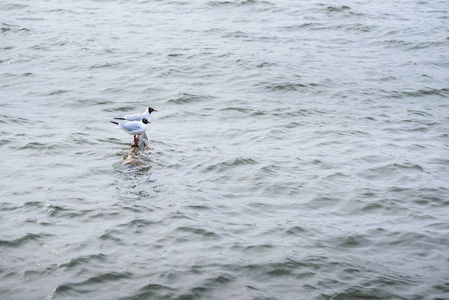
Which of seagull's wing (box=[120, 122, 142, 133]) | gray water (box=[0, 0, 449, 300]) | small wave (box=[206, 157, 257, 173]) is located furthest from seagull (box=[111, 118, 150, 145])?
small wave (box=[206, 157, 257, 173])

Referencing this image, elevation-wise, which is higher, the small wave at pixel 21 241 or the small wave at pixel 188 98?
the small wave at pixel 21 241

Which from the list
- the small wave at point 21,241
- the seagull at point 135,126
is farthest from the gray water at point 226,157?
the seagull at point 135,126

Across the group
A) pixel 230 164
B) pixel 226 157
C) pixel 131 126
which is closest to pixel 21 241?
pixel 131 126

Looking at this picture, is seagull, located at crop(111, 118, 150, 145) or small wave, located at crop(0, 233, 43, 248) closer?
small wave, located at crop(0, 233, 43, 248)

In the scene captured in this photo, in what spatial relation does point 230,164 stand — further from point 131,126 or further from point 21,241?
point 21,241

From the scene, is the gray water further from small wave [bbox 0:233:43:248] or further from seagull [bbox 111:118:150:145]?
seagull [bbox 111:118:150:145]

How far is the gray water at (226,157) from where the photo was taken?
27.0 feet

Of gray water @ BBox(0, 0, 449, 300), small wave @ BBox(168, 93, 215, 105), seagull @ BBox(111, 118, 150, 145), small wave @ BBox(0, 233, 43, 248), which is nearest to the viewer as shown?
gray water @ BBox(0, 0, 449, 300)

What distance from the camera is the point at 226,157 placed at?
12.5 meters

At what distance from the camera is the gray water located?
8242mm

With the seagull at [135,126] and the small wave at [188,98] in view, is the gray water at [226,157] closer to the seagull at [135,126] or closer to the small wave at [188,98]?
the small wave at [188,98]

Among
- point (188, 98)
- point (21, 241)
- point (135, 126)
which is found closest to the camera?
point (21, 241)

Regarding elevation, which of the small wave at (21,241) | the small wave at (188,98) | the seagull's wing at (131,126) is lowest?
the small wave at (188,98)

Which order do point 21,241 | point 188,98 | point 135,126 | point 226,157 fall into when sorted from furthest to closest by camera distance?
1. point 188,98
2. point 226,157
3. point 135,126
4. point 21,241
